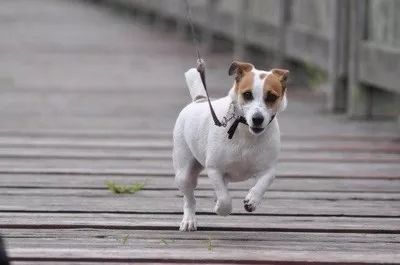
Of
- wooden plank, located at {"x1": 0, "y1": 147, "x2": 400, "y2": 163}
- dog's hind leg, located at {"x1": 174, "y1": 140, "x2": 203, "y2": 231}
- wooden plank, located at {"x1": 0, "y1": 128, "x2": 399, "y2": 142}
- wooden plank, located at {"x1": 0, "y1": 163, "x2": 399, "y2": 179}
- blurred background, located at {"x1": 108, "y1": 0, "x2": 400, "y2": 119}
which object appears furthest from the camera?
blurred background, located at {"x1": 108, "y1": 0, "x2": 400, "y2": 119}

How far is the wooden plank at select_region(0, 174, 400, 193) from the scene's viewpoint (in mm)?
5961

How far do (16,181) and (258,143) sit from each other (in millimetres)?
1950

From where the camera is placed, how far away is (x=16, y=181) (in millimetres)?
6102

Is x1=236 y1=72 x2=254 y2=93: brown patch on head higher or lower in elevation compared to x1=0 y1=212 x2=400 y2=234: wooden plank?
higher

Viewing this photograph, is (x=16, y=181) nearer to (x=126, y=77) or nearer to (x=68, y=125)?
(x=68, y=125)

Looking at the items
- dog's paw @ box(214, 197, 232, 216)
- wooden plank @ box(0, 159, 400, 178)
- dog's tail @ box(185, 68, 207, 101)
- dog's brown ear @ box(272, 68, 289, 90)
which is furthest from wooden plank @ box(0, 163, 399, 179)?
dog's brown ear @ box(272, 68, 289, 90)

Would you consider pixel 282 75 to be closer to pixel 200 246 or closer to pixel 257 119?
pixel 257 119

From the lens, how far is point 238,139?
177 inches

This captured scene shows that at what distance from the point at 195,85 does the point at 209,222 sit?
21.6 inches

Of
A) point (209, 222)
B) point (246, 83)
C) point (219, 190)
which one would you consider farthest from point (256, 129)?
point (209, 222)

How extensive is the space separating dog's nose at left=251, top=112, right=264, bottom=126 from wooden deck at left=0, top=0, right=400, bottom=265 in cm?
45

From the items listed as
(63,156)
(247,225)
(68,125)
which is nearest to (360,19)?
(68,125)

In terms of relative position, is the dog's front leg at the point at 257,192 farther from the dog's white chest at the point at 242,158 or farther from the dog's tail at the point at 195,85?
the dog's tail at the point at 195,85

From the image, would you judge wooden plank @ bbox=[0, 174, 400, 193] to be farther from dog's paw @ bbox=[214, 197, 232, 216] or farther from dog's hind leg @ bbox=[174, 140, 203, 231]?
dog's paw @ bbox=[214, 197, 232, 216]
